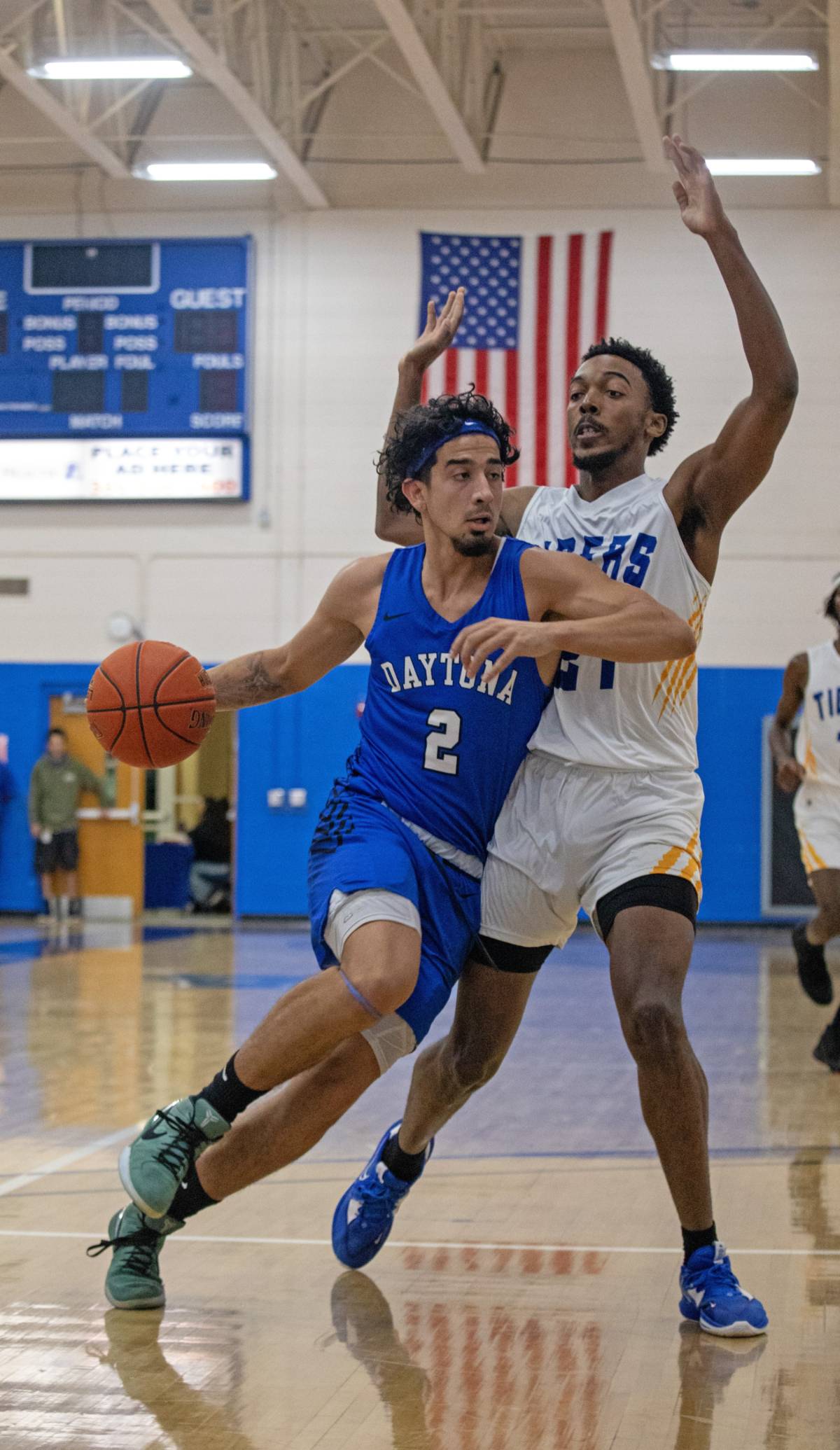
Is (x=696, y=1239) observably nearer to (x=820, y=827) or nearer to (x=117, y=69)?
(x=820, y=827)

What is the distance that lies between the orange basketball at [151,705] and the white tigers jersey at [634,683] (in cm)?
78

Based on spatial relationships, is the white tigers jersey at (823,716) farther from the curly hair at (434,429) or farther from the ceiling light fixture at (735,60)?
the ceiling light fixture at (735,60)

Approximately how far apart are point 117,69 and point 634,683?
39.1 feet

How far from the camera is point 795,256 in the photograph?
16203 millimetres

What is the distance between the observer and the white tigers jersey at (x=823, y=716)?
749 centimetres

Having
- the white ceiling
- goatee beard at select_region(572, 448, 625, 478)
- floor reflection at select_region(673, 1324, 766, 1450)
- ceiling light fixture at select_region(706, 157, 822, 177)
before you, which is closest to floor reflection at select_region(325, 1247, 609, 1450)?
floor reflection at select_region(673, 1324, 766, 1450)

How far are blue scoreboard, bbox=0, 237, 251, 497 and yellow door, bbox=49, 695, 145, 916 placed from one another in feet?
8.66

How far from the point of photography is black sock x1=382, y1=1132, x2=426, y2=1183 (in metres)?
4.01

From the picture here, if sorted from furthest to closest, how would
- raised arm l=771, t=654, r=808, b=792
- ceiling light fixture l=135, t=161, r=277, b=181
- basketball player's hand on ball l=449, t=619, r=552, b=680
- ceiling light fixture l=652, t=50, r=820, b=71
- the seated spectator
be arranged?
the seated spectator → ceiling light fixture l=135, t=161, r=277, b=181 → ceiling light fixture l=652, t=50, r=820, b=71 → raised arm l=771, t=654, r=808, b=792 → basketball player's hand on ball l=449, t=619, r=552, b=680

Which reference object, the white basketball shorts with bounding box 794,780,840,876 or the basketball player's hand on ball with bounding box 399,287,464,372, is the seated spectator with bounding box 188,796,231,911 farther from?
the basketball player's hand on ball with bounding box 399,287,464,372

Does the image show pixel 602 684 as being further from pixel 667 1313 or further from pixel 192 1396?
pixel 192 1396

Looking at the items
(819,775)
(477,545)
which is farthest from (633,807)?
(819,775)

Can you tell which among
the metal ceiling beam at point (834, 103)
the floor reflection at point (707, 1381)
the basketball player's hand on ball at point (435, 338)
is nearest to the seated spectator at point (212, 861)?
the metal ceiling beam at point (834, 103)

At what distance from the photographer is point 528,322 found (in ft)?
53.4
